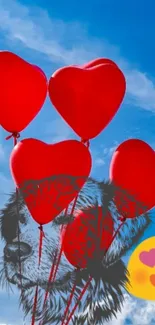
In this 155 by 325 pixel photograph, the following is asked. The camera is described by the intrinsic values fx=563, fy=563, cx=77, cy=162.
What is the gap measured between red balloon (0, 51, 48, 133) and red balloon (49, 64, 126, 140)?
0.44 feet

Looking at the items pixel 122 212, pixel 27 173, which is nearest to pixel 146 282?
pixel 122 212

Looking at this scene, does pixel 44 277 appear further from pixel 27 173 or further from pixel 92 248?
pixel 27 173

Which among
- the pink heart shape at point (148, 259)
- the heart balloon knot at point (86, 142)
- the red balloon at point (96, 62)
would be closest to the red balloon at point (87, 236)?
the heart balloon knot at point (86, 142)

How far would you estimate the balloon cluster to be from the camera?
12.5ft

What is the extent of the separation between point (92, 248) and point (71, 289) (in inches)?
12.1

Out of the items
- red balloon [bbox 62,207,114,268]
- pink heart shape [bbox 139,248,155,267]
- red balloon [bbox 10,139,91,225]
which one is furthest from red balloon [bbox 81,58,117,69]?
pink heart shape [bbox 139,248,155,267]

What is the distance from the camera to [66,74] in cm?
407

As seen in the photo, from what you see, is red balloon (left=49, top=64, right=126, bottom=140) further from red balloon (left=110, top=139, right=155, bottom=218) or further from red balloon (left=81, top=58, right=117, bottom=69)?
red balloon (left=110, top=139, right=155, bottom=218)

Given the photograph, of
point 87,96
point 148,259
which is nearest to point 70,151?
point 87,96

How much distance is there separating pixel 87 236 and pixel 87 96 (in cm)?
99

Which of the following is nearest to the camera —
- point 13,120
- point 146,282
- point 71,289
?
point 71,289

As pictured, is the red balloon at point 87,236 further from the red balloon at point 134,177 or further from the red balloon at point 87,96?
the red balloon at point 87,96

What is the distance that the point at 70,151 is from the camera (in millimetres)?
3871

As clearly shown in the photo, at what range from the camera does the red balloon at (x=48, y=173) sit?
375 cm
